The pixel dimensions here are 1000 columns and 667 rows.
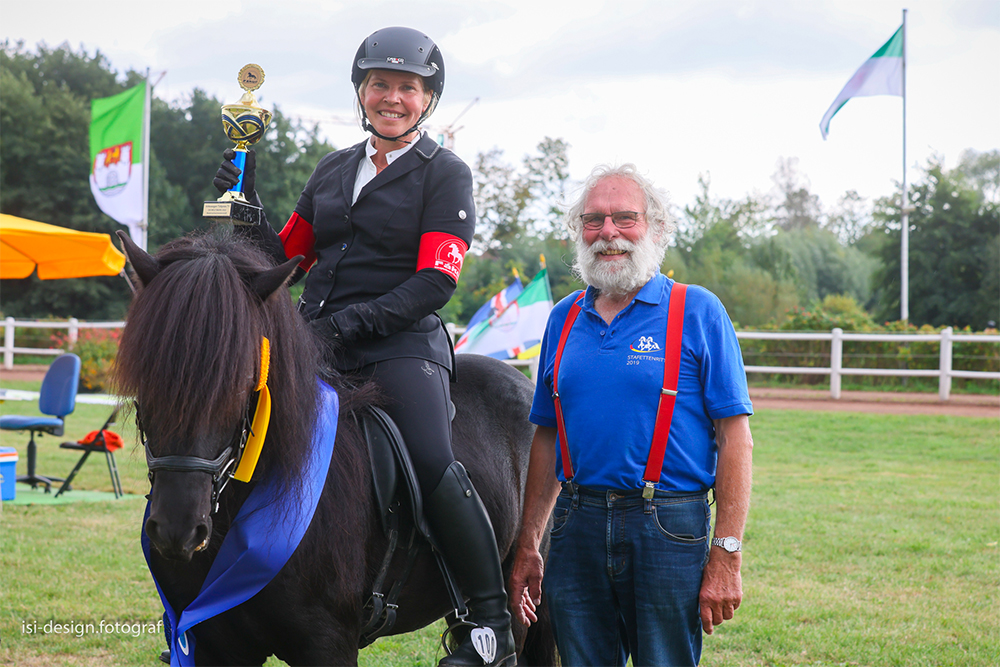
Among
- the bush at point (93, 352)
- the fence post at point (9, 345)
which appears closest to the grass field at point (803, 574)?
the bush at point (93, 352)

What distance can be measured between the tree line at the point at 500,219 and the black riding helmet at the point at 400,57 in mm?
20877

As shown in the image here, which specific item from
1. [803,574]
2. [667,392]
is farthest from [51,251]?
[667,392]

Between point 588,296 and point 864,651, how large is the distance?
3.13 m

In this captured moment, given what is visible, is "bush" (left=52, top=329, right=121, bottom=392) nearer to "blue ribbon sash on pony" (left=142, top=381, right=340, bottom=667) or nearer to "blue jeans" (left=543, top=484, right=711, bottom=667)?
"blue ribbon sash on pony" (left=142, top=381, right=340, bottom=667)

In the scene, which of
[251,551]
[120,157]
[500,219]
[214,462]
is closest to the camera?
[214,462]

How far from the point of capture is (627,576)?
2424 mm

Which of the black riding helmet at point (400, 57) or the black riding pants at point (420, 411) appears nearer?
the black riding pants at point (420, 411)

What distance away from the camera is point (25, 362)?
2186 cm

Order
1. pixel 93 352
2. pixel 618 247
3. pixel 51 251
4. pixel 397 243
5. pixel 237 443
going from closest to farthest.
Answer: pixel 237 443
pixel 618 247
pixel 397 243
pixel 51 251
pixel 93 352

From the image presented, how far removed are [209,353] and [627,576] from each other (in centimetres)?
135

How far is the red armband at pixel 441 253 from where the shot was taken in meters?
Result: 2.71

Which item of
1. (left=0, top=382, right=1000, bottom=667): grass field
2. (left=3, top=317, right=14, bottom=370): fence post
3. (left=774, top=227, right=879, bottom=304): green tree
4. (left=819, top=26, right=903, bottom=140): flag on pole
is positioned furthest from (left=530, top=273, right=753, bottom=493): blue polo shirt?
(left=774, top=227, right=879, bottom=304): green tree

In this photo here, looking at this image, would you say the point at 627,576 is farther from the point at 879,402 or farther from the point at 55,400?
the point at 879,402

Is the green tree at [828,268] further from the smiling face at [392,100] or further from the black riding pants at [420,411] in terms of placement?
the black riding pants at [420,411]
